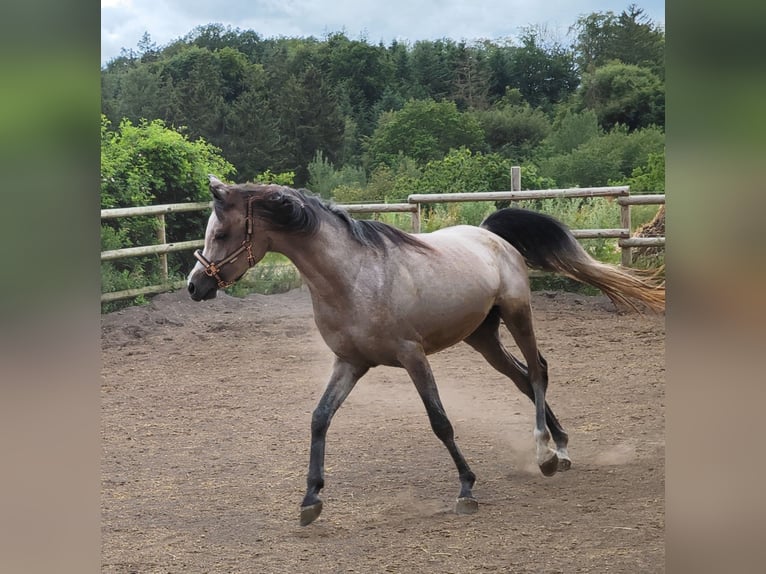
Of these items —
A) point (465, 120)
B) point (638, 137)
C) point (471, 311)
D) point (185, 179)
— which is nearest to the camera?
point (471, 311)

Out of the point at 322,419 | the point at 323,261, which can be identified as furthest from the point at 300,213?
the point at 322,419

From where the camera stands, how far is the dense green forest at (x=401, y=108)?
4.02 m

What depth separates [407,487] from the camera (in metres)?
3.93

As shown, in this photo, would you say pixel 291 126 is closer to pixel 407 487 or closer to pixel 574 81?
pixel 574 81

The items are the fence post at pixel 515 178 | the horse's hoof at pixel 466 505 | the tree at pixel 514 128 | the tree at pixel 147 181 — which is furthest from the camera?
the tree at pixel 147 181

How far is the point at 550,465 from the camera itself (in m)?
3.85

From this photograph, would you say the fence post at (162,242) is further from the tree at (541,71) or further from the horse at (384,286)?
the tree at (541,71)

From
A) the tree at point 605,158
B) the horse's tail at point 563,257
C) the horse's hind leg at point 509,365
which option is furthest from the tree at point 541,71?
the horse's hind leg at point 509,365

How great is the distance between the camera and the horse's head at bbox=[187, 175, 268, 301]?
338 centimetres

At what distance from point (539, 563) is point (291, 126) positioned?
2587 mm

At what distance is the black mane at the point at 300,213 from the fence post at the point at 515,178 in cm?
101

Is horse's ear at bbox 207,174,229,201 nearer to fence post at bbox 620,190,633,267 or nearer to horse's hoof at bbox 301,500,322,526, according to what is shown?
horse's hoof at bbox 301,500,322,526
